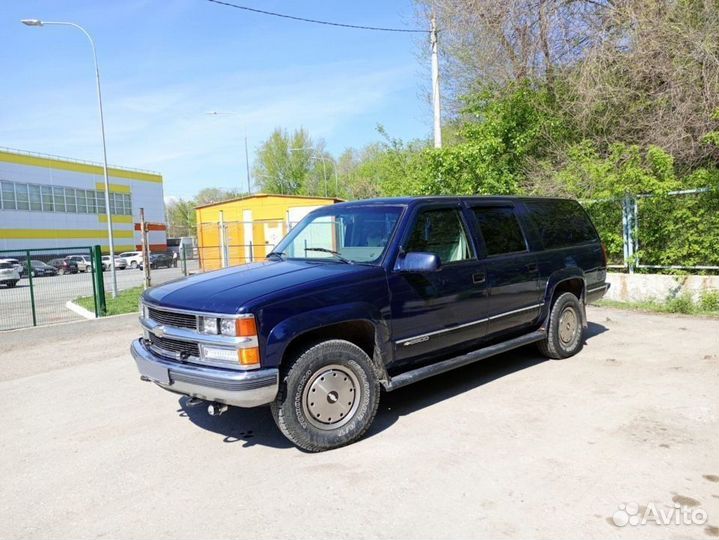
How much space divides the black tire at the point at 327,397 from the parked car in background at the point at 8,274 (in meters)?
19.2

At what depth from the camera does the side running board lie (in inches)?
184

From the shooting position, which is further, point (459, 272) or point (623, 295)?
point (623, 295)

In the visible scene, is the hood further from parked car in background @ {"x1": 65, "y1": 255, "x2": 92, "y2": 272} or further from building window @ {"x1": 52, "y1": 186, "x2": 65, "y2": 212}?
building window @ {"x1": 52, "y1": 186, "x2": 65, "y2": 212}

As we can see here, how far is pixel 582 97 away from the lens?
1240 cm

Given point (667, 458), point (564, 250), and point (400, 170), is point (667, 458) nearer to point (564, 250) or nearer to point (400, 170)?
point (564, 250)

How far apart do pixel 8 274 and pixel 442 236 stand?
21341 mm

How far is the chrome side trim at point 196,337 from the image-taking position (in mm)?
3852

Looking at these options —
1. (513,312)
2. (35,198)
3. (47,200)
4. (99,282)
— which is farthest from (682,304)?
(47,200)

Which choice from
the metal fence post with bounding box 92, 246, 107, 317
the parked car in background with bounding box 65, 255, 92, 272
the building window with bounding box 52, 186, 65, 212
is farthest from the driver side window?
the building window with bounding box 52, 186, 65, 212

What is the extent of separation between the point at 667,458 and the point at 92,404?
5.31 meters

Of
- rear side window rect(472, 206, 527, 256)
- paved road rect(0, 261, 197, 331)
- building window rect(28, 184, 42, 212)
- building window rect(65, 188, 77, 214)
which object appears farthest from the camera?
building window rect(65, 188, 77, 214)

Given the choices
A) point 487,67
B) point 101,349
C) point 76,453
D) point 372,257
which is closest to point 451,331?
point 372,257

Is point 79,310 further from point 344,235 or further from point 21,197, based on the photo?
point 21,197

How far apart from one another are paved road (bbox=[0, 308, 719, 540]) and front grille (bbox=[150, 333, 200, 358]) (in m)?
0.80
